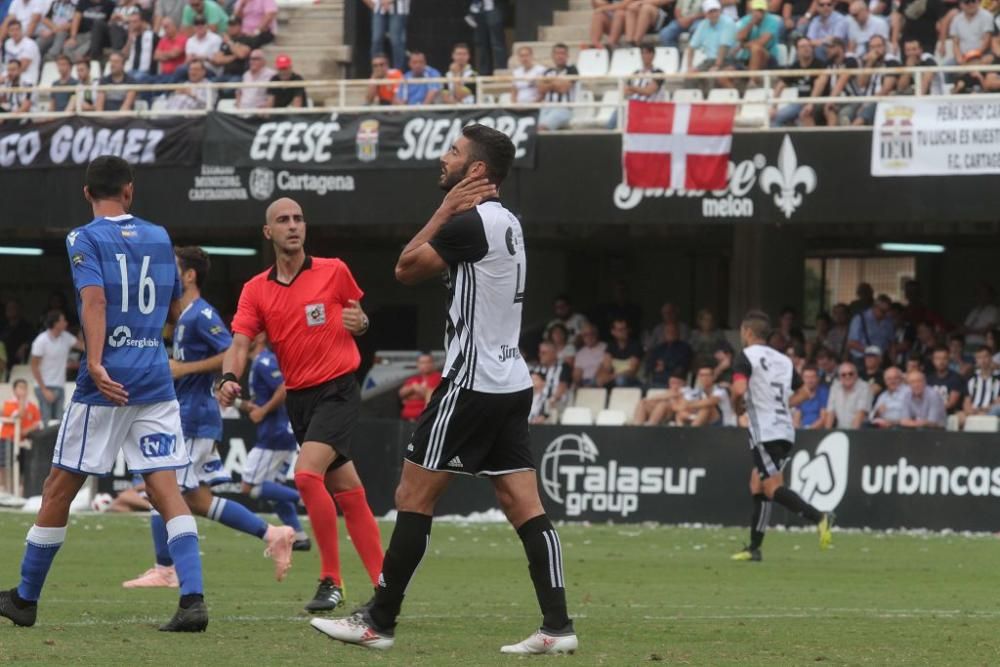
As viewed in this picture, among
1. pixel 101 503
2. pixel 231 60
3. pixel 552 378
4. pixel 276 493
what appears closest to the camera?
pixel 276 493

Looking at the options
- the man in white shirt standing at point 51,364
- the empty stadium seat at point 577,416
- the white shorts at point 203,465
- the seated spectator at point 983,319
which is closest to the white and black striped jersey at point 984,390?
the seated spectator at point 983,319

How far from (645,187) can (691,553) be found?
8.06m

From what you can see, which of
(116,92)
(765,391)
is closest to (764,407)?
(765,391)

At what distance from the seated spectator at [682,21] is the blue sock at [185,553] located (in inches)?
677

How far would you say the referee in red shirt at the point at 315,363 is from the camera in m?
10.1

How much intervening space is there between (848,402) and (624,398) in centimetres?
316

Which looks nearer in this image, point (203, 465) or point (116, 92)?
point (203, 465)

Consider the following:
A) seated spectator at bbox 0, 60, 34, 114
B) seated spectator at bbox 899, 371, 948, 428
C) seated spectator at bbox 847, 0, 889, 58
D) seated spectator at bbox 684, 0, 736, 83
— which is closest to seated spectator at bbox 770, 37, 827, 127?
seated spectator at bbox 847, 0, 889, 58

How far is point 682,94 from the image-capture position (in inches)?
944

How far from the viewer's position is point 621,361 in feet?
81.2

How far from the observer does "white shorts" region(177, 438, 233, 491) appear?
1182 centimetres

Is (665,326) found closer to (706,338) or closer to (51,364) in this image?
(706,338)

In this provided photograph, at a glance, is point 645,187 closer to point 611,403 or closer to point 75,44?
point 611,403

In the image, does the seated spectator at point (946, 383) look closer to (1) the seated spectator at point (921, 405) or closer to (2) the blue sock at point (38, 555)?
(1) the seated spectator at point (921, 405)
